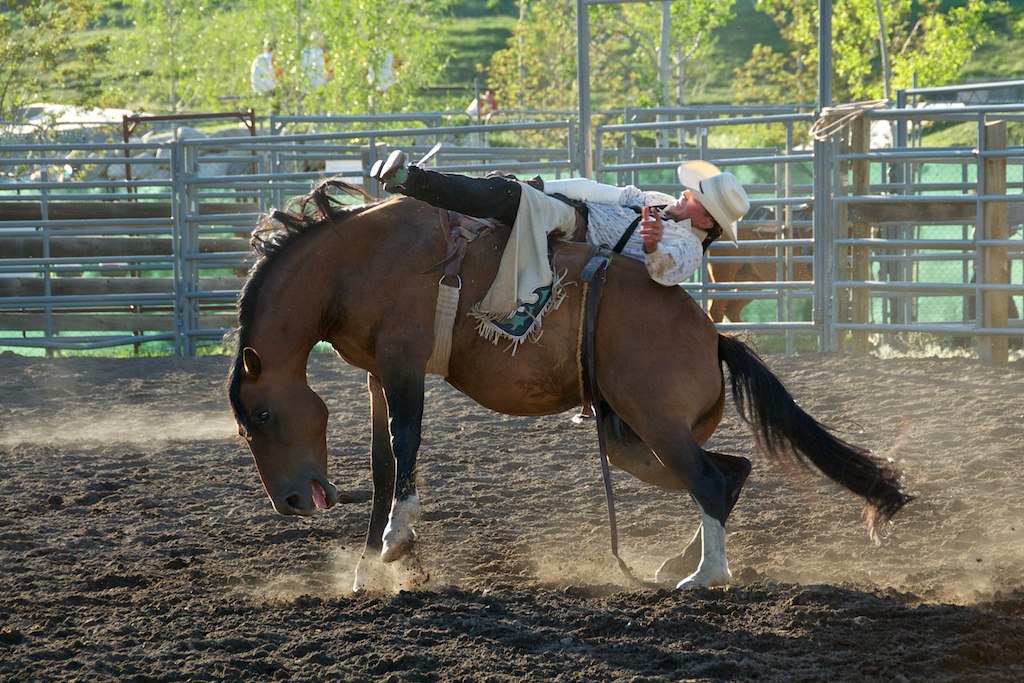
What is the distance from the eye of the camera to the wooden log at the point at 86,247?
11992 millimetres

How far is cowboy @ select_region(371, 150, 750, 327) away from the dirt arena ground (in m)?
0.88

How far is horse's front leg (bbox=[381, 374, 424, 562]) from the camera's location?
3863 millimetres

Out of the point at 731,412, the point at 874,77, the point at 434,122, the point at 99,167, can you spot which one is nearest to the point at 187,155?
the point at 434,122

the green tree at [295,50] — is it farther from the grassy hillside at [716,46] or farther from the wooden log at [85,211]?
the wooden log at [85,211]

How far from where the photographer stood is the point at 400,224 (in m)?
4.06

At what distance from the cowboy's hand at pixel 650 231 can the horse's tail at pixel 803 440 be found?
426 mm

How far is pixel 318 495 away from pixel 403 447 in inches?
13.7

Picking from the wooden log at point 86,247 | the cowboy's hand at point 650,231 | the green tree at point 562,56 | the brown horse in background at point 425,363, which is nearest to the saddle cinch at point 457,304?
the brown horse in background at point 425,363

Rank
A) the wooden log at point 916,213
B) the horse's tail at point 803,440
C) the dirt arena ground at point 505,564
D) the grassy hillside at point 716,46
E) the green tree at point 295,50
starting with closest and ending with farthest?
the dirt arena ground at point 505,564
the horse's tail at point 803,440
the wooden log at point 916,213
the green tree at point 295,50
the grassy hillside at point 716,46

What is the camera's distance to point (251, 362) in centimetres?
388

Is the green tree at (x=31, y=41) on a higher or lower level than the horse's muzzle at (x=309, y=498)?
higher

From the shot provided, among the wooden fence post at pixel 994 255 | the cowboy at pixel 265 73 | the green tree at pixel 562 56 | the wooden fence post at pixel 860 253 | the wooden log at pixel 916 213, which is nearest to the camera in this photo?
the wooden fence post at pixel 994 255

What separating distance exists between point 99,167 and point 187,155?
45.7ft

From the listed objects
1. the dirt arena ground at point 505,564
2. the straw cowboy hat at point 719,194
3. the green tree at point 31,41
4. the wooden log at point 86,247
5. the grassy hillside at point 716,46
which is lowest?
the dirt arena ground at point 505,564
